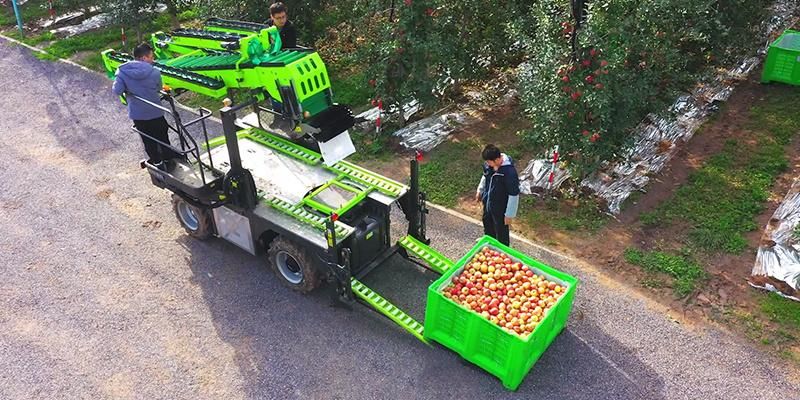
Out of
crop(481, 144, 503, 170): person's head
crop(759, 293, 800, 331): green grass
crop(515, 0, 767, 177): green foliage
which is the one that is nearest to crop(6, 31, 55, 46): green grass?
crop(515, 0, 767, 177): green foliage

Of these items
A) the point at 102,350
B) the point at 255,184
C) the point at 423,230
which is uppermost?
the point at 255,184

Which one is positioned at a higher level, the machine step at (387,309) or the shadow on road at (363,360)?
the machine step at (387,309)

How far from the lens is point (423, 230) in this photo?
868 cm

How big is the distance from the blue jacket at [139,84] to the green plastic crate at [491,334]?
460cm

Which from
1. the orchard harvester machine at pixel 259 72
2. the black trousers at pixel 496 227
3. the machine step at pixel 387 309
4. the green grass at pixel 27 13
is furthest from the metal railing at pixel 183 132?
the green grass at pixel 27 13

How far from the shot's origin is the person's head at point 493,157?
7.59 metres

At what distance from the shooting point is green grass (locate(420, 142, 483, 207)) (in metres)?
10.3

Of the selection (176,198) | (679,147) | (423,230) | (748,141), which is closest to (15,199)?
(176,198)

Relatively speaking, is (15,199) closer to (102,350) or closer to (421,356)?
(102,350)

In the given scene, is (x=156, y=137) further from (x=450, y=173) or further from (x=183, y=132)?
(x=450, y=173)

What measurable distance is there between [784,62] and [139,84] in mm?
12540

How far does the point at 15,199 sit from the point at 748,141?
12.9m

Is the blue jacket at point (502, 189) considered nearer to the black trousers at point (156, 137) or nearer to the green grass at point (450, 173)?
the green grass at point (450, 173)

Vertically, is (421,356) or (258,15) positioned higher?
(258,15)
